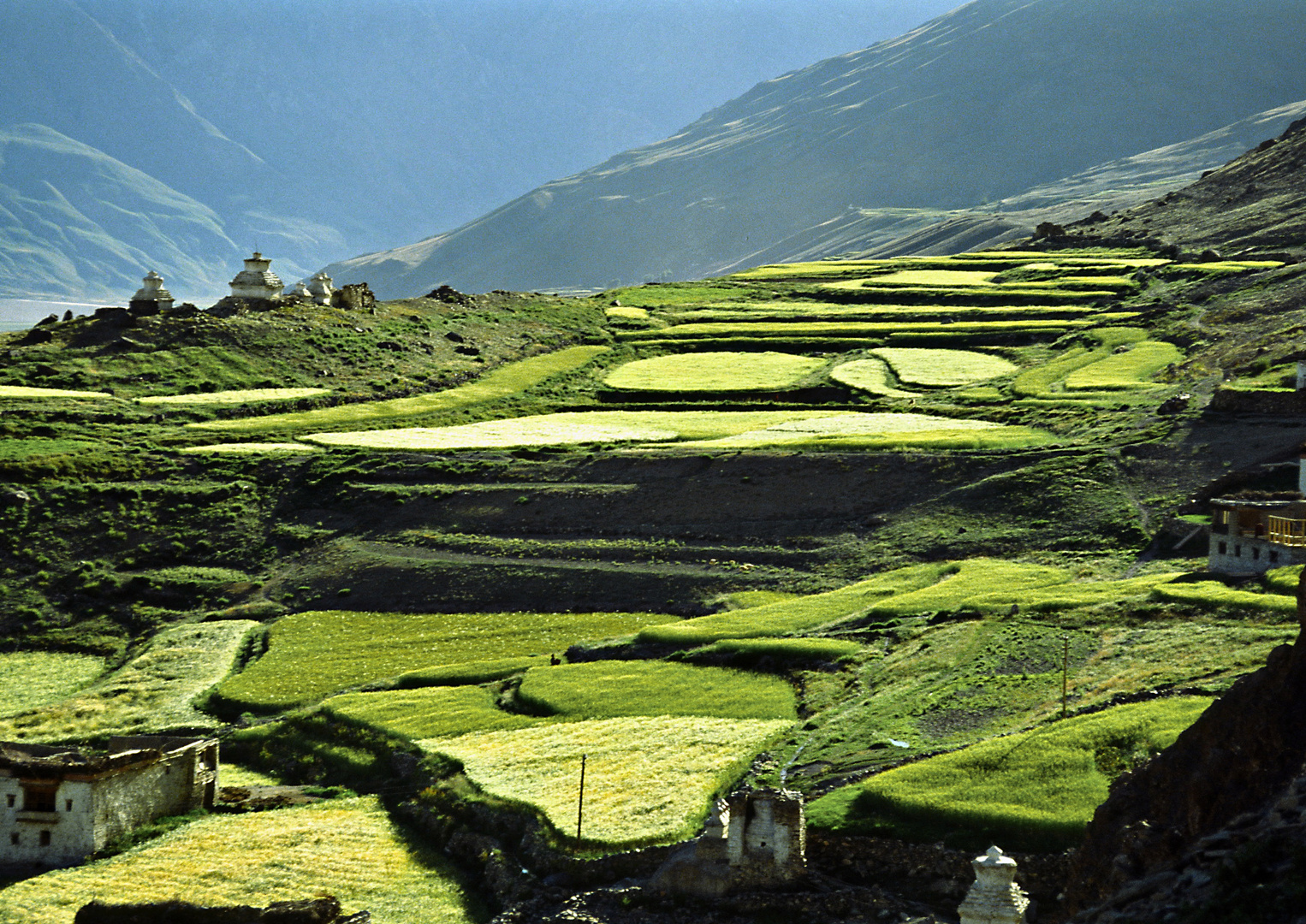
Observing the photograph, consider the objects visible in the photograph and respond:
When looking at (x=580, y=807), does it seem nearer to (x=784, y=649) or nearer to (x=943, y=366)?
(x=784, y=649)

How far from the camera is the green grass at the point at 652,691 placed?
4188cm

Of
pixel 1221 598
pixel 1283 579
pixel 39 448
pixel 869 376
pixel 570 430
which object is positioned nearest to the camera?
pixel 1221 598

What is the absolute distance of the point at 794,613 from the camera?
52.1 meters

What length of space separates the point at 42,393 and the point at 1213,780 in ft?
259

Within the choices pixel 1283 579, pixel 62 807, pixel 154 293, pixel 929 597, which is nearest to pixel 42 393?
pixel 154 293

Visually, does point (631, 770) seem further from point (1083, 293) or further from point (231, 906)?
point (1083, 293)

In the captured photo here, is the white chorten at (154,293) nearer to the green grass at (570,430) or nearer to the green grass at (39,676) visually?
the green grass at (570,430)

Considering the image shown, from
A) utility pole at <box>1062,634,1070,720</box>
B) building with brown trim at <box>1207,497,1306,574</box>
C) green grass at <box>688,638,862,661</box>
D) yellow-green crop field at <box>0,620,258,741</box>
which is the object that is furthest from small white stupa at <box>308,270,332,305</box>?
utility pole at <box>1062,634,1070,720</box>

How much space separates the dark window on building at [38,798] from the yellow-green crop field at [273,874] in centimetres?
177

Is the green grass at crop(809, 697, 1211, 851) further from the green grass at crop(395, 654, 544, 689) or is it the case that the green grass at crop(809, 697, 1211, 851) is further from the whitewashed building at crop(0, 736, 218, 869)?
the green grass at crop(395, 654, 544, 689)

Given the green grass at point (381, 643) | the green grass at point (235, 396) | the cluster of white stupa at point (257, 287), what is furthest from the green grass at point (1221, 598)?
the cluster of white stupa at point (257, 287)

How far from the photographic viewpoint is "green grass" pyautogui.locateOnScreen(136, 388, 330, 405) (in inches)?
3487

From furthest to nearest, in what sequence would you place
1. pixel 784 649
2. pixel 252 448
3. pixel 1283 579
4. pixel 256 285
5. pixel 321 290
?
pixel 321 290 < pixel 256 285 < pixel 252 448 < pixel 784 649 < pixel 1283 579

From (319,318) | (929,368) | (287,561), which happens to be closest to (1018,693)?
(287,561)
